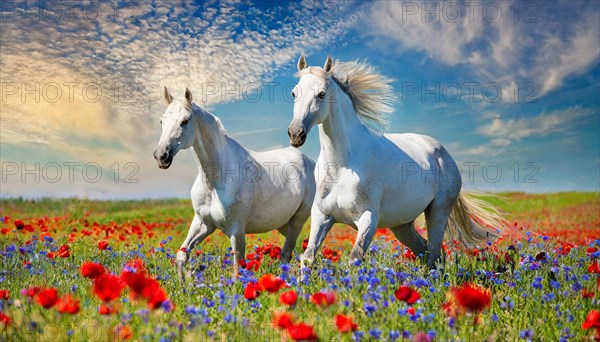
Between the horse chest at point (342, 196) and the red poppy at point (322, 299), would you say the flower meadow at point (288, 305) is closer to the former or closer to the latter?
the red poppy at point (322, 299)

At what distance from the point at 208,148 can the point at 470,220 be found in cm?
443

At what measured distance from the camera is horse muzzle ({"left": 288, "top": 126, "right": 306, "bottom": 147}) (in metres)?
4.71

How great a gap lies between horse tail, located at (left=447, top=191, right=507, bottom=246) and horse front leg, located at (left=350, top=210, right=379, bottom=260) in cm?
293

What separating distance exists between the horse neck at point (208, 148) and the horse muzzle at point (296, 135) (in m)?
1.87

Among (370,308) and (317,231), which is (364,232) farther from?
(370,308)

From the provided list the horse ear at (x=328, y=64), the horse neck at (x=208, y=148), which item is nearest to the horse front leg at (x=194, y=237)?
the horse neck at (x=208, y=148)

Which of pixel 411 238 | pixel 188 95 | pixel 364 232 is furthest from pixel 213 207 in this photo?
pixel 411 238

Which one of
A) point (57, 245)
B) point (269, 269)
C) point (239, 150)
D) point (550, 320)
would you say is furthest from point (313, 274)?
point (57, 245)

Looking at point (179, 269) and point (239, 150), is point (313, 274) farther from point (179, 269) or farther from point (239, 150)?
point (239, 150)

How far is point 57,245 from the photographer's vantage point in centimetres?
802

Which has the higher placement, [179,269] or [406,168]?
[406,168]

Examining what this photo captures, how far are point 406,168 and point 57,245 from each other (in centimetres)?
599

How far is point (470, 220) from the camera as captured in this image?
7.75 m

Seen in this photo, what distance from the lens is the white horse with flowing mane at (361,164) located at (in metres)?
5.11
